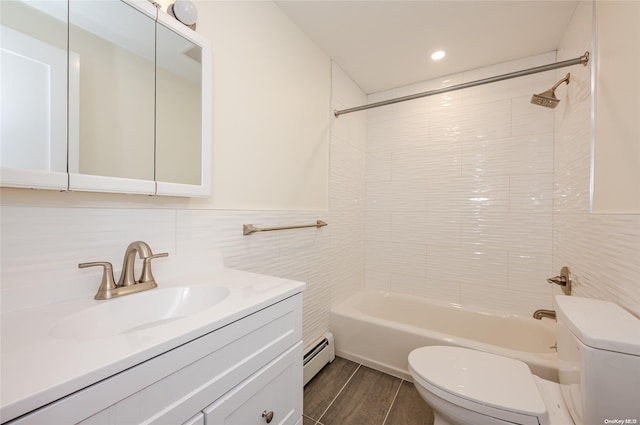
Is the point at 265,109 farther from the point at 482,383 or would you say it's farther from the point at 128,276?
the point at 482,383

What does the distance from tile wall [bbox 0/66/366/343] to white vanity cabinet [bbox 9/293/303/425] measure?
49cm

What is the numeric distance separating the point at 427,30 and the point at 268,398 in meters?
2.17

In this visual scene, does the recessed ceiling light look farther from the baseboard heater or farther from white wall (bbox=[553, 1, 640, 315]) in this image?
the baseboard heater

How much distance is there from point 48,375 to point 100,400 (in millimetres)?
91

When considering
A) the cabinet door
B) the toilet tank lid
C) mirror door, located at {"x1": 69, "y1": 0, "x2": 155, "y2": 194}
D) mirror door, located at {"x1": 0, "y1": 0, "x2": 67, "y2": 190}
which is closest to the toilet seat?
the toilet tank lid

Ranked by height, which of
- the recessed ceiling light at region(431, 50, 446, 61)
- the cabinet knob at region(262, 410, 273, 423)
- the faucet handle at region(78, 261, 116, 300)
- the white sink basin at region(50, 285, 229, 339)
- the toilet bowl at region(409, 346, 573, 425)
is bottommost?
the toilet bowl at region(409, 346, 573, 425)

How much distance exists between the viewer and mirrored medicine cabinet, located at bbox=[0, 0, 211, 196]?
68 centimetres

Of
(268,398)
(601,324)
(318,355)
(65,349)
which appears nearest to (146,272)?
(65,349)

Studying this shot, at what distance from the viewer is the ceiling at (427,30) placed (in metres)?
1.50

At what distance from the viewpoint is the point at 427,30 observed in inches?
66.2

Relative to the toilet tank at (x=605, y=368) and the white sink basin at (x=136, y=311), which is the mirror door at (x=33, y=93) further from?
the toilet tank at (x=605, y=368)

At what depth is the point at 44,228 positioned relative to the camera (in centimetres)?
73

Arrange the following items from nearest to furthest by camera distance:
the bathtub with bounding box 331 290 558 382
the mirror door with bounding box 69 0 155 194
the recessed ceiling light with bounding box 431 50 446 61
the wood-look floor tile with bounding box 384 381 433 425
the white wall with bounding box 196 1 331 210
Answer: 1. the mirror door with bounding box 69 0 155 194
2. the white wall with bounding box 196 1 331 210
3. the wood-look floor tile with bounding box 384 381 433 425
4. the bathtub with bounding box 331 290 558 382
5. the recessed ceiling light with bounding box 431 50 446 61

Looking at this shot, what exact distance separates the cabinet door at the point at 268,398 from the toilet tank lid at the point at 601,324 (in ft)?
3.08
